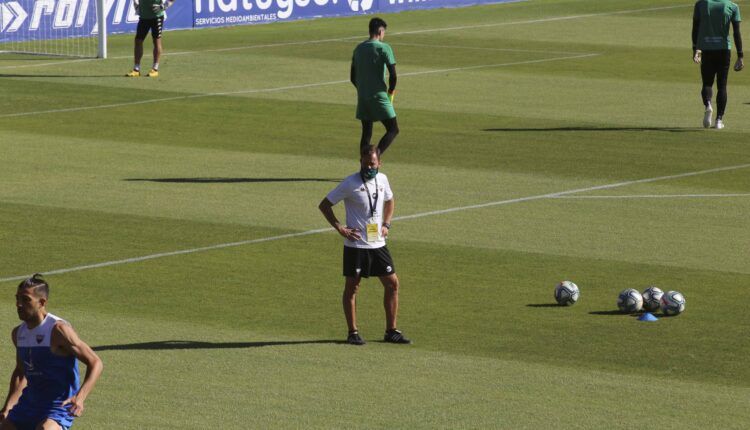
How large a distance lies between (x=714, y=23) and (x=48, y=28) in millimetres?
19320

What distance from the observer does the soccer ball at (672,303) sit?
50.4ft

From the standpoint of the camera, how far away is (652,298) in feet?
50.5

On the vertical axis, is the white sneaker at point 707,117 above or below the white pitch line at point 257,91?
above

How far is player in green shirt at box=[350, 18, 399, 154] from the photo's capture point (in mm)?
→ 22188

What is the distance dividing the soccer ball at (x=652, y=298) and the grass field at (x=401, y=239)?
1.04 feet

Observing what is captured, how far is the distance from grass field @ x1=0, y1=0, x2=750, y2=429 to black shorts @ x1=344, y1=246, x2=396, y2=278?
0.66 m

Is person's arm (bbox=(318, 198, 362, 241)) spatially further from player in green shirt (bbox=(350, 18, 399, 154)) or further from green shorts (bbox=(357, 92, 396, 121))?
green shorts (bbox=(357, 92, 396, 121))

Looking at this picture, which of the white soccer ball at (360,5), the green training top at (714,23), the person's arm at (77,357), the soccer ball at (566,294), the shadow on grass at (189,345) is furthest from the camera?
the white soccer ball at (360,5)

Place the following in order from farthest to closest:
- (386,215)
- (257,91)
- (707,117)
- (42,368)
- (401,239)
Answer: (257,91), (707,117), (401,239), (386,215), (42,368)

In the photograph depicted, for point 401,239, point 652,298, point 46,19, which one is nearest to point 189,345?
point 652,298

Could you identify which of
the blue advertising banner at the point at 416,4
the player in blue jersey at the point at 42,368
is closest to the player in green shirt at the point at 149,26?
the blue advertising banner at the point at 416,4

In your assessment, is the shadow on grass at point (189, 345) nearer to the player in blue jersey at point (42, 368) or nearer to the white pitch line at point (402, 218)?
the white pitch line at point (402, 218)

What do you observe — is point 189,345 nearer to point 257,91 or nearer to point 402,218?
point 402,218

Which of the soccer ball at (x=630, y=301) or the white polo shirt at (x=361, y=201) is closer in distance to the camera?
the white polo shirt at (x=361, y=201)
